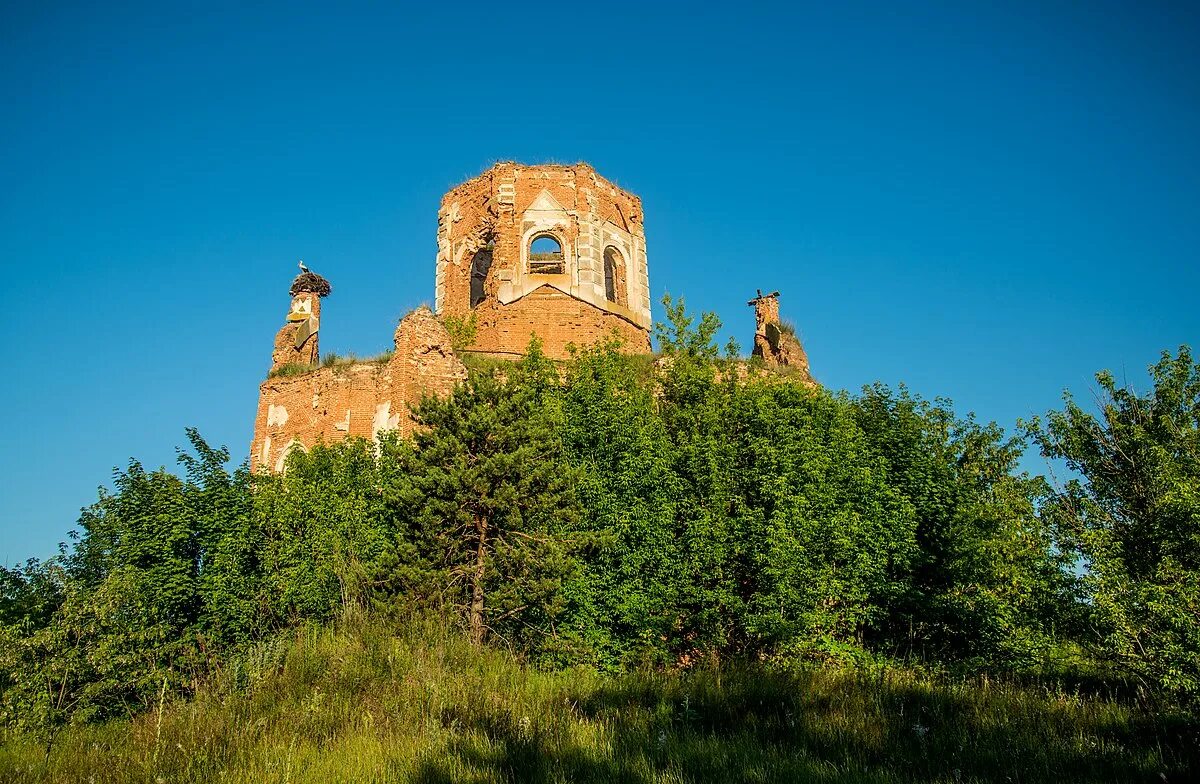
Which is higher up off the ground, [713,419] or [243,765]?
[713,419]

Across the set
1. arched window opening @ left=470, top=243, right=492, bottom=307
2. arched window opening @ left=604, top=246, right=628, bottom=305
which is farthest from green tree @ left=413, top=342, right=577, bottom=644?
arched window opening @ left=470, top=243, right=492, bottom=307

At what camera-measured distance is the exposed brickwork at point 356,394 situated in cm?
1859

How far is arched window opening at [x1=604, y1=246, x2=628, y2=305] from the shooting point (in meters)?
23.7

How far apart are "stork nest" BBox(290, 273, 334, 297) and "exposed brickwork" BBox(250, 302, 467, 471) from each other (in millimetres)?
3473

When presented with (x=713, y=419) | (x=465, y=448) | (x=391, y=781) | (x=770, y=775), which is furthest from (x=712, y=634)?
(x=391, y=781)

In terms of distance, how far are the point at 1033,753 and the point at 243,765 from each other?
747 centimetres

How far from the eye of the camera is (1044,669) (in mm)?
12734

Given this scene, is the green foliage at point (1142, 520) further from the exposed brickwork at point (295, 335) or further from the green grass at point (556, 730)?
the exposed brickwork at point (295, 335)

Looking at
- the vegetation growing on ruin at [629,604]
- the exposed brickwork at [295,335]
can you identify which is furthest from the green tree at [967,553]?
the exposed brickwork at [295,335]

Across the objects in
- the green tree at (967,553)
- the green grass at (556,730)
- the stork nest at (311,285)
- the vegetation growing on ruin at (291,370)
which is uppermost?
the stork nest at (311,285)

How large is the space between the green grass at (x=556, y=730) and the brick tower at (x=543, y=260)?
40.4 feet

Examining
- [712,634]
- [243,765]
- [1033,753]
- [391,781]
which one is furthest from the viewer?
[712,634]

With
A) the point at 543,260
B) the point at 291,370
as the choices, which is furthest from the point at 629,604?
the point at 291,370

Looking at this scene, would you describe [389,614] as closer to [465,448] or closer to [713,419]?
[465,448]
